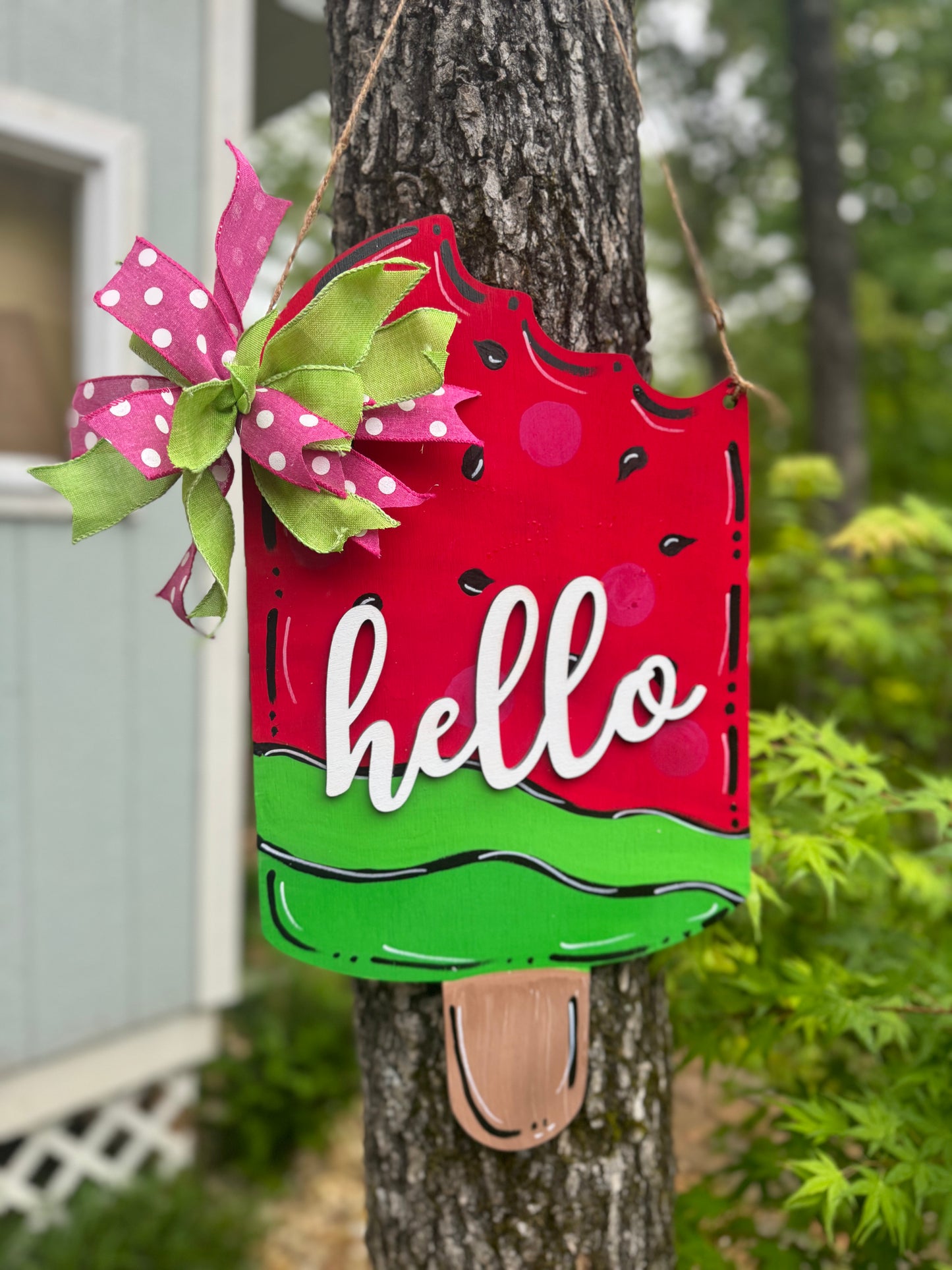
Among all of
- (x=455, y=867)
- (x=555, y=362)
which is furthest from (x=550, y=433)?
(x=455, y=867)

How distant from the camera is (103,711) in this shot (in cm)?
287

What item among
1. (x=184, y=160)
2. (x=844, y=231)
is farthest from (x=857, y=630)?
(x=844, y=231)

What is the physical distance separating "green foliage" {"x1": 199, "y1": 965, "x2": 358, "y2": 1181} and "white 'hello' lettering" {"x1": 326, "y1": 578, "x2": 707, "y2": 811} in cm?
267

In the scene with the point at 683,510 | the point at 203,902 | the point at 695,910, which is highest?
the point at 683,510

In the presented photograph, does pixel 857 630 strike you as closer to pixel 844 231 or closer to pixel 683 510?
pixel 683 510

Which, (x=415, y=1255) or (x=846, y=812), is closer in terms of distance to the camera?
(x=415, y=1255)

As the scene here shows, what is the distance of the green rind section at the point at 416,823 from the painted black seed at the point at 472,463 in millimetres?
337

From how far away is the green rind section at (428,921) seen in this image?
3.52ft

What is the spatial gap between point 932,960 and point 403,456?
1131 millimetres

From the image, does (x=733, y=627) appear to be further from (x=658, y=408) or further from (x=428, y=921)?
(x=428, y=921)

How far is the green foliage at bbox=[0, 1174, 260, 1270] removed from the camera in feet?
7.97

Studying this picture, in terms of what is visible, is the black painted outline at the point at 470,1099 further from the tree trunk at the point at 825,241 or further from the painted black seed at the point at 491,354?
the tree trunk at the point at 825,241

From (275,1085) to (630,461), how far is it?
116 inches

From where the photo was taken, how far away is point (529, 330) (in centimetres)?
106
